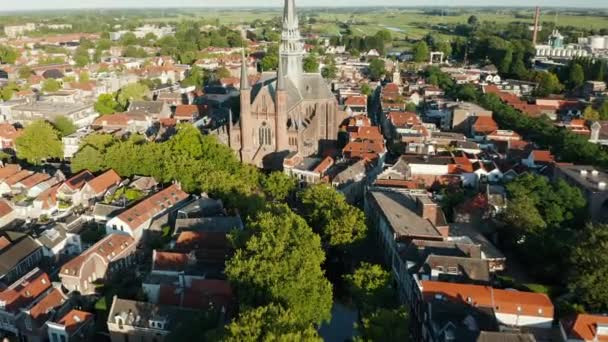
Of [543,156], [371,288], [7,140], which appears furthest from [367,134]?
[7,140]

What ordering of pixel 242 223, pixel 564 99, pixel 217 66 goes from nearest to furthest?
pixel 242 223
pixel 564 99
pixel 217 66

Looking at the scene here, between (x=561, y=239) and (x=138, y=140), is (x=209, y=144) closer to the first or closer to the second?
(x=138, y=140)

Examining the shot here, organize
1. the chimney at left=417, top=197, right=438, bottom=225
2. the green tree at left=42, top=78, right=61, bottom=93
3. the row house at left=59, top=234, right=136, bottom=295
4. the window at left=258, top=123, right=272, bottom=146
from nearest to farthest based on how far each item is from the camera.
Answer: the row house at left=59, top=234, right=136, bottom=295 → the chimney at left=417, top=197, right=438, bottom=225 → the window at left=258, top=123, right=272, bottom=146 → the green tree at left=42, top=78, right=61, bottom=93

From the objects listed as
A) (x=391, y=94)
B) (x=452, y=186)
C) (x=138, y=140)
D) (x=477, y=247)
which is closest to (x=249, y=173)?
(x=138, y=140)

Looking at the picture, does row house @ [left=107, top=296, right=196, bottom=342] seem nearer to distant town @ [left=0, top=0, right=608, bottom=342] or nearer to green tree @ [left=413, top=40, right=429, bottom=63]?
distant town @ [left=0, top=0, right=608, bottom=342]

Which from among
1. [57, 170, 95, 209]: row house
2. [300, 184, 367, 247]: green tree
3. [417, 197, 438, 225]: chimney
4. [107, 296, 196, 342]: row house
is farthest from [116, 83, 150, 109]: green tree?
[417, 197, 438, 225]: chimney

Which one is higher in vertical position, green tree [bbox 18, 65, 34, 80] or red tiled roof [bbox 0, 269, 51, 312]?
green tree [bbox 18, 65, 34, 80]

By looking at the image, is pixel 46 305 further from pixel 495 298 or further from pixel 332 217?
pixel 495 298
